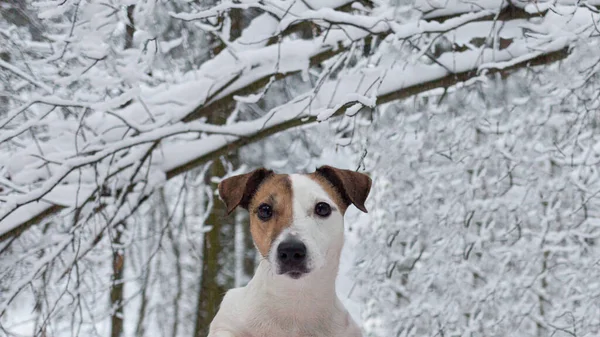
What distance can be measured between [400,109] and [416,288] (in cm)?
215

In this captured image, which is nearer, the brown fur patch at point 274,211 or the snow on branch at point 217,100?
the brown fur patch at point 274,211

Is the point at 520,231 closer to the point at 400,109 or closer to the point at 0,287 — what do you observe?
the point at 400,109

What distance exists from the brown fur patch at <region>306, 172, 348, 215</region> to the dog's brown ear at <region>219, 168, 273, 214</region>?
24cm

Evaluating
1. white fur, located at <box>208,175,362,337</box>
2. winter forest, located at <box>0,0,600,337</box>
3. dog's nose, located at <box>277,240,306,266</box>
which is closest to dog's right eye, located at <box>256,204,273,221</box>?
white fur, located at <box>208,175,362,337</box>

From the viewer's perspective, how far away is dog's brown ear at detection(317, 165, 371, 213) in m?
3.97

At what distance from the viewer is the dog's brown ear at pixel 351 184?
13.0ft

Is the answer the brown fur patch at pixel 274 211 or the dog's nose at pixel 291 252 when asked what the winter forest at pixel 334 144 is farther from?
the dog's nose at pixel 291 252

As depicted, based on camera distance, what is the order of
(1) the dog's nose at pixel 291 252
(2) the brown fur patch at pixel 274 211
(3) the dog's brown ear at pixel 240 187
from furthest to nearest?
(3) the dog's brown ear at pixel 240 187
(2) the brown fur patch at pixel 274 211
(1) the dog's nose at pixel 291 252

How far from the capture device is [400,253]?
32.4 feet

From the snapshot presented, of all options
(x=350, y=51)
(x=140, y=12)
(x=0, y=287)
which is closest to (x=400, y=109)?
(x=350, y=51)

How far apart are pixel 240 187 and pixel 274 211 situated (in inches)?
10.0

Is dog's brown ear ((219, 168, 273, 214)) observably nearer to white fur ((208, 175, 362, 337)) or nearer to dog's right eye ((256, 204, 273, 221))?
dog's right eye ((256, 204, 273, 221))

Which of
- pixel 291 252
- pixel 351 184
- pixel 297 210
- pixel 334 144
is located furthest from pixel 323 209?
pixel 334 144

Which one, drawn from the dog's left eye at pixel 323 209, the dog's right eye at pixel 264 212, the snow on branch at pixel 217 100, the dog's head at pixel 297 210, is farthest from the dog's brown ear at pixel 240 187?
the snow on branch at pixel 217 100
